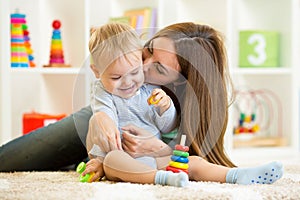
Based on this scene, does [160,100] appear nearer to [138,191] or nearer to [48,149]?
[138,191]

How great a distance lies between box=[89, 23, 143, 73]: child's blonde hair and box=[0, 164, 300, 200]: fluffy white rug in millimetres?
271

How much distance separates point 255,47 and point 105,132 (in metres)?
1.79

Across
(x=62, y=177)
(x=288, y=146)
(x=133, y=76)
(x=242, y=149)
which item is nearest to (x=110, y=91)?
(x=133, y=76)

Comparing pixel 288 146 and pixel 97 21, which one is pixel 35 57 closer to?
pixel 97 21

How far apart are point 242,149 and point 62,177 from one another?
151 centimetres

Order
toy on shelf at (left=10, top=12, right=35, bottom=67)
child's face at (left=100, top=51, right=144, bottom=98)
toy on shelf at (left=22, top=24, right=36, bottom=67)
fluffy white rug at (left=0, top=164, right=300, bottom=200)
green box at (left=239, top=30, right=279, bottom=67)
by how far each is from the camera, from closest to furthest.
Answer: fluffy white rug at (left=0, top=164, right=300, bottom=200)
child's face at (left=100, top=51, right=144, bottom=98)
toy on shelf at (left=10, top=12, right=35, bottom=67)
toy on shelf at (left=22, top=24, right=36, bottom=67)
green box at (left=239, top=30, right=279, bottom=67)

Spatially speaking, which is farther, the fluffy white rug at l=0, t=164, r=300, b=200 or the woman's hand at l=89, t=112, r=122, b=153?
the woman's hand at l=89, t=112, r=122, b=153

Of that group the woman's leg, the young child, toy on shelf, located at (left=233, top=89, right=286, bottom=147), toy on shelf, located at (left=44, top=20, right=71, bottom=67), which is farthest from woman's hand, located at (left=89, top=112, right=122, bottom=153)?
toy on shelf, located at (left=233, top=89, right=286, bottom=147)

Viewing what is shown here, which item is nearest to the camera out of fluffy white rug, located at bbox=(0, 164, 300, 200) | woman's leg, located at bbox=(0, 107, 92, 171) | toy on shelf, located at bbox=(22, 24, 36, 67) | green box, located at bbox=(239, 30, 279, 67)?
fluffy white rug, located at bbox=(0, 164, 300, 200)

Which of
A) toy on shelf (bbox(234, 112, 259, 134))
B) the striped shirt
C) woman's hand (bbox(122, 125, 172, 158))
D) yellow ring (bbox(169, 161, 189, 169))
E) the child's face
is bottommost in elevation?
toy on shelf (bbox(234, 112, 259, 134))

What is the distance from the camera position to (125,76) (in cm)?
130

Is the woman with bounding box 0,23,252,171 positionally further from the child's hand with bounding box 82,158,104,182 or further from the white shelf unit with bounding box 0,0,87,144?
the white shelf unit with bounding box 0,0,87,144

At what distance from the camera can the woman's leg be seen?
182cm

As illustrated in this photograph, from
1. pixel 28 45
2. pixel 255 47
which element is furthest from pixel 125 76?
pixel 255 47
